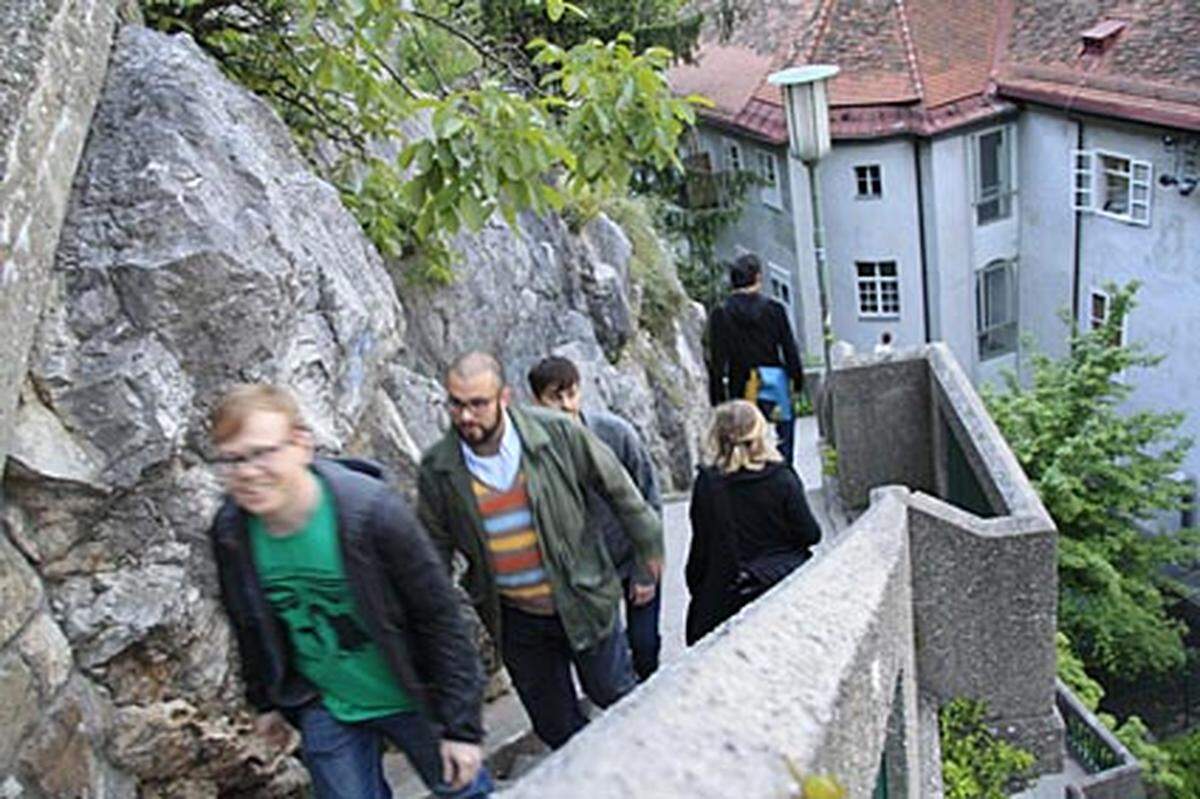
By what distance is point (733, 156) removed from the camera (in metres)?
26.5

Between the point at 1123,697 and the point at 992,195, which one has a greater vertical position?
the point at 992,195

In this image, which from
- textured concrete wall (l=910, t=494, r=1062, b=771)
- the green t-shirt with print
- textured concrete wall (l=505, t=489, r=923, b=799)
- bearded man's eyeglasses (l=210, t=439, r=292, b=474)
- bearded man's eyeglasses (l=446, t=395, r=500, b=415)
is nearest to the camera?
textured concrete wall (l=505, t=489, r=923, b=799)

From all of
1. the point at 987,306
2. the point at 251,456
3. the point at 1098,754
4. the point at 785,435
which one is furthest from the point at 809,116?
the point at 987,306

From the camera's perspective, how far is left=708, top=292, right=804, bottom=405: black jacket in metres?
7.28

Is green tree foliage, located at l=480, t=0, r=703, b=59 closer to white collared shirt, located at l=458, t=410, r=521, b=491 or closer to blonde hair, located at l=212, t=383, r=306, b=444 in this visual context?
white collared shirt, located at l=458, t=410, r=521, b=491

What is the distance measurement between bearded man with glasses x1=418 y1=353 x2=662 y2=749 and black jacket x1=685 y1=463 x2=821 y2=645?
0.31 meters

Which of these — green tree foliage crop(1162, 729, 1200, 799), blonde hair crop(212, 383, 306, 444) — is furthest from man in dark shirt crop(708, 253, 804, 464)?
green tree foliage crop(1162, 729, 1200, 799)

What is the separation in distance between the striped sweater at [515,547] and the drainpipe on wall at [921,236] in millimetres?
19888

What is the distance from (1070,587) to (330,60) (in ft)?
36.5

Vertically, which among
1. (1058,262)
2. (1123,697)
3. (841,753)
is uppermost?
(841,753)

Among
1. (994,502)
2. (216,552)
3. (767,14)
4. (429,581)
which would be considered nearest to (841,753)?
(429,581)

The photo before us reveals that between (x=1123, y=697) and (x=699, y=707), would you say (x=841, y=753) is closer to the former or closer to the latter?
(x=699, y=707)

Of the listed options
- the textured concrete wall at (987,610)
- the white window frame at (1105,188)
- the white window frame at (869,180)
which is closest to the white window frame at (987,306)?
the white window frame at (1105,188)

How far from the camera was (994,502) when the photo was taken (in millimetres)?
6008
